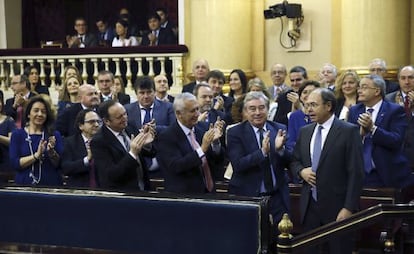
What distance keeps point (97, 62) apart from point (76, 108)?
420 centimetres

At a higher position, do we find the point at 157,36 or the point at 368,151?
the point at 157,36

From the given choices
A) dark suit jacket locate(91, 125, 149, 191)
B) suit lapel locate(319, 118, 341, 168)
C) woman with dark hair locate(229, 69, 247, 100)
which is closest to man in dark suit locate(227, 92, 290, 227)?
suit lapel locate(319, 118, 341, 168)

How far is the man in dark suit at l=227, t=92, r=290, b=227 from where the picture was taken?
5047mm

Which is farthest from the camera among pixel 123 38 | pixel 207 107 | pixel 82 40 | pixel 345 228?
pixel 82 40

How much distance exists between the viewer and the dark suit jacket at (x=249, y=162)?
16.6 ft

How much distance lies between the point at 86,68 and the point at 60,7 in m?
3.93

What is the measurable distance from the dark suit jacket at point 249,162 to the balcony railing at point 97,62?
5120 millimetres

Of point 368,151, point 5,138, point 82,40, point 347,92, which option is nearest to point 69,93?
point 5,138

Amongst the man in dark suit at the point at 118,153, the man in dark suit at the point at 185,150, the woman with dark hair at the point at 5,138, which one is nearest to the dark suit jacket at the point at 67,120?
the woman with dark hair at the point at 5,138

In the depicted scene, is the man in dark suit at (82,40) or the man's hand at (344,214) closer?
the man's hand at (344,214)

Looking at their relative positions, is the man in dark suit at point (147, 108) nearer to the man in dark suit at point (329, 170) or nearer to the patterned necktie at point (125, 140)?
the patterned necktie at point (125, 140)

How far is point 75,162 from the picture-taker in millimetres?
5426

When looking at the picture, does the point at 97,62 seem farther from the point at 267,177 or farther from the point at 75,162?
the point at 267,177

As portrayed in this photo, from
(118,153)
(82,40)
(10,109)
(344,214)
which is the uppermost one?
(82,40)
